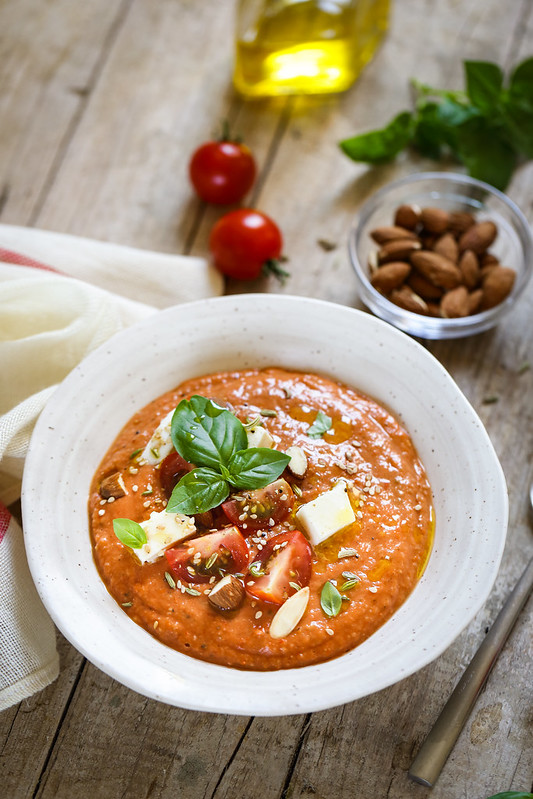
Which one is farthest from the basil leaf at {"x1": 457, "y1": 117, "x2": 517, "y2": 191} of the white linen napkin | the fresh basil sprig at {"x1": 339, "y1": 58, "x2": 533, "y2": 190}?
the white linen napkin

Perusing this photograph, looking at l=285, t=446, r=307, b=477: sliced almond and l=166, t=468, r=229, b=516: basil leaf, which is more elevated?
l=166, t=468, r=229, b=516: basil leaf

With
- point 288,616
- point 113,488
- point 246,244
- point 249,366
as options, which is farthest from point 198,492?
point 246,244

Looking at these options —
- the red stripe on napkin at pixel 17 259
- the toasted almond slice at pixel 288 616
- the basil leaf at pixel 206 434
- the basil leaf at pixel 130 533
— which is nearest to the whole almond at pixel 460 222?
the basil leaf at pixel 206 434

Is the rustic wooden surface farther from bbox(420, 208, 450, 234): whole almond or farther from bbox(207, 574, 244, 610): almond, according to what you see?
bbox(207, 574, 244, 610): almond

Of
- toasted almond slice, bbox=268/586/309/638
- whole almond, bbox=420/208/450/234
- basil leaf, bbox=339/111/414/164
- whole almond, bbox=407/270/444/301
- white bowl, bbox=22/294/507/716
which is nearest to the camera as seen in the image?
white bowl, bbox=22/294/507/716

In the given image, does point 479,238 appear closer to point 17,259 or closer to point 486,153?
point 486,153

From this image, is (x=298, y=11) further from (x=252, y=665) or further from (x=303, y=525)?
(x=252, y=665)
